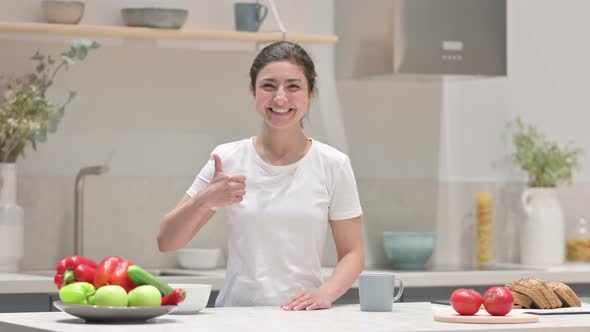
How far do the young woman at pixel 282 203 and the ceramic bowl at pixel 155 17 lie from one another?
4.20 ft

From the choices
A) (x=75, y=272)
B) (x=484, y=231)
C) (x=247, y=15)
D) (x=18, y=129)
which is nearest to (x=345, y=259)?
(x=75, y=272)

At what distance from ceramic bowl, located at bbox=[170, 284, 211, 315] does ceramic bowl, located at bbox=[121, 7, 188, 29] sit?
1.99m

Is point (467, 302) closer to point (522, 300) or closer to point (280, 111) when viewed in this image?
point (522, 300)

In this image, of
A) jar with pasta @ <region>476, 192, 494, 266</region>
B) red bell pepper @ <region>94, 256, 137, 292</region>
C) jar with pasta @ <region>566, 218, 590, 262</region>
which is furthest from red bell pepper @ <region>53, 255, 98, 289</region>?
jar with pasta @ <region>566, 218, 590, 262</region>

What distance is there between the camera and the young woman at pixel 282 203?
3131mm

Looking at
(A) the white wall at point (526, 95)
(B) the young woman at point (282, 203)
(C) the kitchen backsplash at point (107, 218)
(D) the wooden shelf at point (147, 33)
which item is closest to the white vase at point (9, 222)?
(C) the kitchen backsplash at point (107, 218)

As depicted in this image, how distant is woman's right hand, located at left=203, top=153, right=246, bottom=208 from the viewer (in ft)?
9.31

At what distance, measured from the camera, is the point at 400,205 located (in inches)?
199

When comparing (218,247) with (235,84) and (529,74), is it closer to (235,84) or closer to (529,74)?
(235,84)

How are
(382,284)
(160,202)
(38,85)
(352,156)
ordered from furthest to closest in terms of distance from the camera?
(352,156) → (160,202) → (38,85) → (382,284)

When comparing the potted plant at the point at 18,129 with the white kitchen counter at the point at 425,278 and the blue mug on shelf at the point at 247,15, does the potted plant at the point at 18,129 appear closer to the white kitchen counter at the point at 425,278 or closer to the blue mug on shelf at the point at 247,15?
the white kitchen counter at the point at 425,278

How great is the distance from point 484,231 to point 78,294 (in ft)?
9.74

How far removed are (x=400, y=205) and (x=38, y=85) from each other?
169cm

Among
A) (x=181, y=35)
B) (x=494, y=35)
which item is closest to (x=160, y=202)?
(x=181, y=35)
